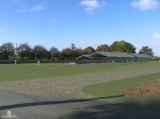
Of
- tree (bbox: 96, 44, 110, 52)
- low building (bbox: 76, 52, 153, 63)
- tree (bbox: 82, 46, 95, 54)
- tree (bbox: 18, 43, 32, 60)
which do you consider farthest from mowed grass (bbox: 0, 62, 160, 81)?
tree (bbox: 96, 44, 110, 52)

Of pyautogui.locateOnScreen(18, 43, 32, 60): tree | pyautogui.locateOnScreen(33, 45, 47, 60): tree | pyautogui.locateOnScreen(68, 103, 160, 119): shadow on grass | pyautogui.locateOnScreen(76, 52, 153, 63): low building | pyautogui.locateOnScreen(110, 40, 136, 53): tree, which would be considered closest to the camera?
pyautogui.locateOnScreen(68, 103, 160, 119): shadow on grass

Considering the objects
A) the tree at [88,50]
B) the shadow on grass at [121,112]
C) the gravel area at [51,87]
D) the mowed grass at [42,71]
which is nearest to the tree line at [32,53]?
the tree at [88,50]

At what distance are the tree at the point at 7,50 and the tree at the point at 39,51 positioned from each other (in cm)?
1003

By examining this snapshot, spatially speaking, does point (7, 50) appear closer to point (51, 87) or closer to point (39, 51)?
point (39, 51)

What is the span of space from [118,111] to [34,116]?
2.71m

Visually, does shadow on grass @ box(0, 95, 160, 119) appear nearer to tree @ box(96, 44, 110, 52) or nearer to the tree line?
the tree line

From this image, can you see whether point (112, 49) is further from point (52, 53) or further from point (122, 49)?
point (52, 53)

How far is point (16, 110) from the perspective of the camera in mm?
8531

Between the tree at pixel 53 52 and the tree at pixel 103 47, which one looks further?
the tree at pixel 103 47

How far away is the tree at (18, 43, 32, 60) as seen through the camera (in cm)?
11050

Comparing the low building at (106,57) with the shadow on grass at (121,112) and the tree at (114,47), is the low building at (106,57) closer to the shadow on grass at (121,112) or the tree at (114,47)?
the tree at (114,47)

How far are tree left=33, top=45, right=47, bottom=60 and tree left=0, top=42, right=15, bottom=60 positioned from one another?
10.0 metres

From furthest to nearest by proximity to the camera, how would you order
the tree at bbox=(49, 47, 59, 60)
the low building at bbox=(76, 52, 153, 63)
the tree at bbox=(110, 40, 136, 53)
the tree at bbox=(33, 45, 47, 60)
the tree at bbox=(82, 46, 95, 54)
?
the tree at bbox=(110, 40, 136, 53) → the tree at bbox=(82, 46, 95, 54) → the tree at bbox=(49, 47, 59, 60) → the low building at bbox=(76, 52, 153, 63) → the tree at bbox=(33, 45, 47, 60)

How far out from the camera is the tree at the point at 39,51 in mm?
113812
